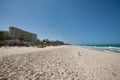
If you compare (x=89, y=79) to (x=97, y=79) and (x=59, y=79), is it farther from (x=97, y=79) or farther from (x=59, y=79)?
(x=59, y=79)

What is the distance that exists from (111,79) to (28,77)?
4.49 meters

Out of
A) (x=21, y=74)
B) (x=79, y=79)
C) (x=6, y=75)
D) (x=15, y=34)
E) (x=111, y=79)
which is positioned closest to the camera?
(x=6, y=75)

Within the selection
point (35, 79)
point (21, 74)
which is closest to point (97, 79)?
point (35, 79)

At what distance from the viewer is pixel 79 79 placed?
14.5 ft

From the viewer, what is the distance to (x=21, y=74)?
4.12 metres

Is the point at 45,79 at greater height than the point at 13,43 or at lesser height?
lesser

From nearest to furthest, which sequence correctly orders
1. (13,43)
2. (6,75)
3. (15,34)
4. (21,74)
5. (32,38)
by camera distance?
(6,75) → (21,74) → (13,43) → (15,34) → (32,38)

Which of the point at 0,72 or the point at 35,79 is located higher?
the point at 0,72

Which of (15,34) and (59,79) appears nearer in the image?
(59,79)

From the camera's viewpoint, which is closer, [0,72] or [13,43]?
[0,72]

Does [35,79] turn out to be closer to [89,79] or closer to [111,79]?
[89,79]

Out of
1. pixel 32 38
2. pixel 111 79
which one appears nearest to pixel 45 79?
pixel 111 79

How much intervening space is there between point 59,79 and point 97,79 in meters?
2.13

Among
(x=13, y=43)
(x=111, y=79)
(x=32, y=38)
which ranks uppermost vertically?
(x=32, y=38)
